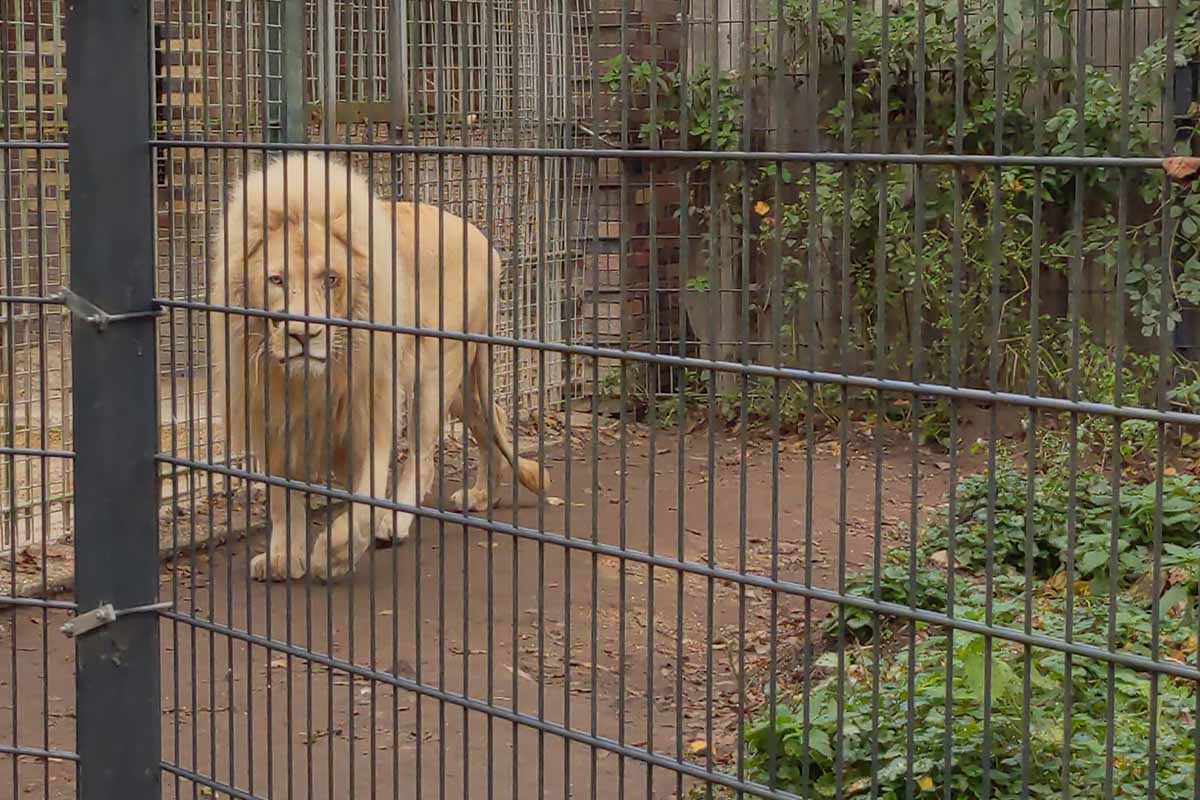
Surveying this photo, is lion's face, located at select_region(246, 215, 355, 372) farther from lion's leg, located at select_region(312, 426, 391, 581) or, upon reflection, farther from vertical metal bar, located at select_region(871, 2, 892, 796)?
lion's leg, located at select_region(312, 426, 391, 581)

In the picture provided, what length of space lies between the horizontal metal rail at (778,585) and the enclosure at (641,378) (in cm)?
1

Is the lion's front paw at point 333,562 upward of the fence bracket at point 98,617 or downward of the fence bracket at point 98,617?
downward

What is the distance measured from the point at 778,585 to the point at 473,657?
3553 millimetres

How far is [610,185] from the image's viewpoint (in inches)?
146

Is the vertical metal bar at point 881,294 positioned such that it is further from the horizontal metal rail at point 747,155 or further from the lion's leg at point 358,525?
the lion's leg at point 358,525

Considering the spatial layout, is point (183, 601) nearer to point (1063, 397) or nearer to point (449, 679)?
point (449, 679)

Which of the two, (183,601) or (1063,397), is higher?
(1063,397)

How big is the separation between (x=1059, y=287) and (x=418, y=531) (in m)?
1.60

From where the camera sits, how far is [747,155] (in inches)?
95.6

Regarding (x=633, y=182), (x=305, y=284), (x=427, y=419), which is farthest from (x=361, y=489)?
(x=633, y=182)

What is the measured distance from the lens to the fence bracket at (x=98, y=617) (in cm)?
346

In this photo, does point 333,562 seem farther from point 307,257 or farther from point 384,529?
point 307,257

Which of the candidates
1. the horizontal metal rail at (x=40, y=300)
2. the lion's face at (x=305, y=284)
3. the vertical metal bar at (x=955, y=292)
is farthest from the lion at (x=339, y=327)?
the vertical metal bar at (x=955, y=292)

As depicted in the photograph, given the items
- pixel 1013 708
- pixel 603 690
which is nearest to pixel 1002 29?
pixel 1013 708
